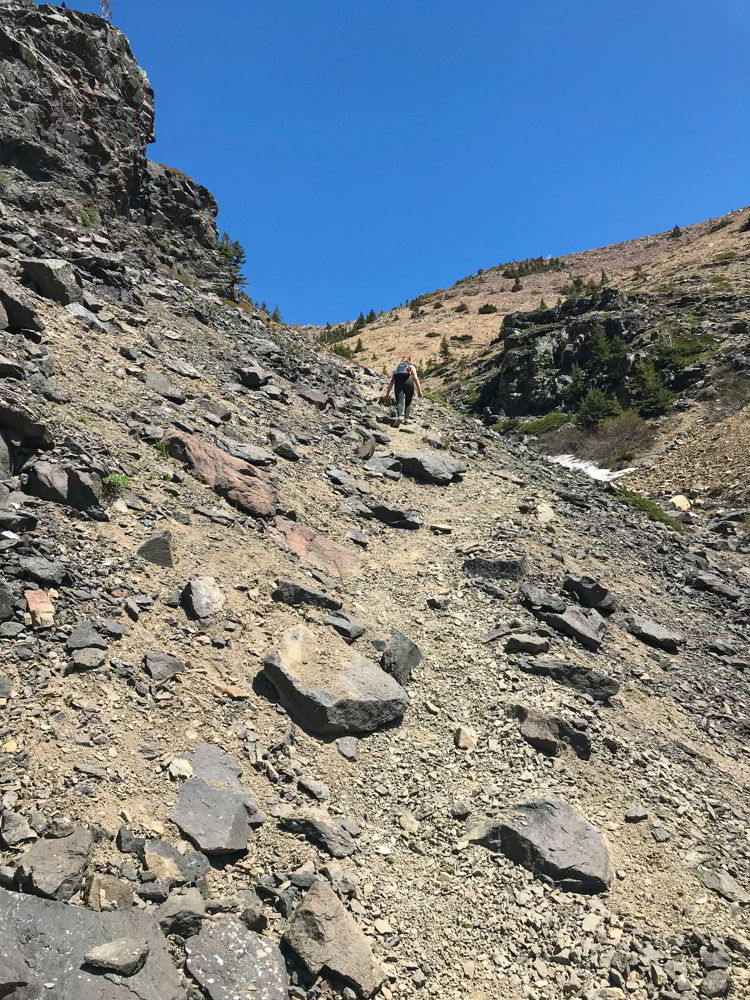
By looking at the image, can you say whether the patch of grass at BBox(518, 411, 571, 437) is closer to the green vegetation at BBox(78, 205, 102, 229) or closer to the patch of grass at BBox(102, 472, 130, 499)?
the green vegetation at BBox(78, 205, 102, 229)

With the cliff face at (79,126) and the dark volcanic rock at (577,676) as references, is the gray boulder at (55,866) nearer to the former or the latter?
the dark volcanic rock at (577,676)

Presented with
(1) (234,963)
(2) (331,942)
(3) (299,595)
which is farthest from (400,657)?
(1) (234,963)

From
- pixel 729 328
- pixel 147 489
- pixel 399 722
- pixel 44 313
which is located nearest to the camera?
pixel 399 722

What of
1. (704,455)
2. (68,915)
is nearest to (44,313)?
(68,915)

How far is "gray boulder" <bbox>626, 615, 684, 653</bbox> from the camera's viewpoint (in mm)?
9531

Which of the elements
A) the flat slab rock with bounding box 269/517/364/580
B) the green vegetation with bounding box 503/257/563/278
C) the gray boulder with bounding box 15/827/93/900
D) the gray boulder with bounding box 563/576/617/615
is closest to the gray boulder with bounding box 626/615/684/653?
the gray boulder with bounding box 563/576/617/615

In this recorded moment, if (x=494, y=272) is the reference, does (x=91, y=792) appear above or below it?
below

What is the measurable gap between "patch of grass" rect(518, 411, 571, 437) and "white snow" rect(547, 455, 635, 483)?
2761mm

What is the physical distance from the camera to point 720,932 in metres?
5.23

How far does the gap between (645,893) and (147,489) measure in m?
6.95

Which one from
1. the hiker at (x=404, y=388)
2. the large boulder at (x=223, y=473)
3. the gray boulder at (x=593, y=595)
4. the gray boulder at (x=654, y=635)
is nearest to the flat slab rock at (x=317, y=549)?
the large boulder at (x=223, y=473)

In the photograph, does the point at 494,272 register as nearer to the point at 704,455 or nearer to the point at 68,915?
the point at 704,455

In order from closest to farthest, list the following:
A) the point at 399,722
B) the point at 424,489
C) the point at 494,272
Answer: the point at 399,722 → the point at 424,489 → the point at 494,272

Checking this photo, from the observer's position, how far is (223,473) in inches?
377
